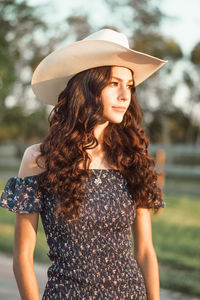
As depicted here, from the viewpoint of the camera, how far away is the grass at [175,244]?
5.45 meters

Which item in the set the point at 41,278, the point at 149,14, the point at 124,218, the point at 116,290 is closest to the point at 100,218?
the point at 124,218

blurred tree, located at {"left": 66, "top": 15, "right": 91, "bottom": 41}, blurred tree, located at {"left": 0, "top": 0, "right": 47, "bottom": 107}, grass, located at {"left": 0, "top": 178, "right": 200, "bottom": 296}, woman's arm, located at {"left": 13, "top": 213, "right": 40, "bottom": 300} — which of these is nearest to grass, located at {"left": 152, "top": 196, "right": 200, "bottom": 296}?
grass, located at {"left": 0, "top": 178, "right": 200, "bottom": 296}

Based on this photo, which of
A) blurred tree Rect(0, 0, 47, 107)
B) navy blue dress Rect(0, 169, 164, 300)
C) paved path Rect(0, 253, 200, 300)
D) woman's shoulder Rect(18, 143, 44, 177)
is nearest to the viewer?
navy blue dress Rect(0, 169, 164, 300)

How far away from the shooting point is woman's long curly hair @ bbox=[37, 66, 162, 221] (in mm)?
2236

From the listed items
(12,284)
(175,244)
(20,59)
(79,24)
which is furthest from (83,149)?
(20,59)

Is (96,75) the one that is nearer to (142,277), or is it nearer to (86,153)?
(86,153)

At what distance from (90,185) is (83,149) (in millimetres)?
190

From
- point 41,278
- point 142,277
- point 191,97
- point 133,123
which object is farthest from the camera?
point 191,97

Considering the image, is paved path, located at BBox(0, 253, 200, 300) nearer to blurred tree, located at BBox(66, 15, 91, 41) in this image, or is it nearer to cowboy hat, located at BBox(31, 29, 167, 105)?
cowboy hat, located at BBox(31, 29, 167, 105)

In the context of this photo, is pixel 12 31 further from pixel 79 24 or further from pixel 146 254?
pixel 146 254

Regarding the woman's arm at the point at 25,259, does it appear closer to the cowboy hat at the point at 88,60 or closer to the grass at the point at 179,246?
the cowboy hat at the point at 88,60

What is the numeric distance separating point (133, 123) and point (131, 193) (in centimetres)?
42

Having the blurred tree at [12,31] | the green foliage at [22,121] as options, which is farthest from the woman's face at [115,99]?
the green foliage at [22,121]

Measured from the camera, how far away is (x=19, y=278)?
85.2 inches
